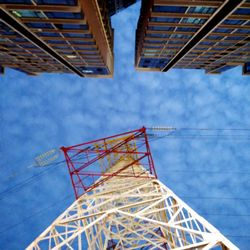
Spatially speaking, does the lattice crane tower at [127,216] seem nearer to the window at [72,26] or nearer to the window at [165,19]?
the window at [72,26]

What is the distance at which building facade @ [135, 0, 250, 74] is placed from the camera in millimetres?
20750

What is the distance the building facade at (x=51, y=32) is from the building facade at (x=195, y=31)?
7420mm

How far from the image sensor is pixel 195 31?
26.7m

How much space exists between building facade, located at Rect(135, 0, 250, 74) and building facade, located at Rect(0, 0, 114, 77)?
24.3 feet

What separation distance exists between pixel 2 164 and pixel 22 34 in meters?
52.6

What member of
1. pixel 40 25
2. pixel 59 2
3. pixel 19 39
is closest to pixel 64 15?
pixel 59 2

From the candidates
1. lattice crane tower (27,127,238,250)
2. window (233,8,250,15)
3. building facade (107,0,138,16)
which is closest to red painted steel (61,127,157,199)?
lattice crane tower (27,127,238,250)

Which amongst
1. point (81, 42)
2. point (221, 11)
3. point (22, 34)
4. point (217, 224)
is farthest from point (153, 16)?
point (217, 224)

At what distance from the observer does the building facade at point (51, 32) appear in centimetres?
1853

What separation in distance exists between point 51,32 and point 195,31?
20.2 meters

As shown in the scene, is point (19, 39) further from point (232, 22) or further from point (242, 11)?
point (242, 11)

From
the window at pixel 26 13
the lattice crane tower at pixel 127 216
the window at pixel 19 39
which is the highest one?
the window at pixel 19 39

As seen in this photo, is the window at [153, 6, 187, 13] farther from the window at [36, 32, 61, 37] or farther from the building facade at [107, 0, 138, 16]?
the building facade at [107, 0, 138, 16]

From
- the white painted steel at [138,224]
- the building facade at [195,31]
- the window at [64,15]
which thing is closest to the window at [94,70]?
the building facade at [195,31]
